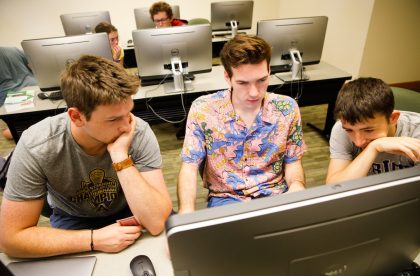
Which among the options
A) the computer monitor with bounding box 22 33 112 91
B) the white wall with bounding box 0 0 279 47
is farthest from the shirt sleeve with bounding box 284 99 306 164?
the white wall with bounding box 0 0 279 47

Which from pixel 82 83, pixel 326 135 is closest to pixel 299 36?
pixel 326 135

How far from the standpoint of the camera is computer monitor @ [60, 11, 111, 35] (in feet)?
10.8

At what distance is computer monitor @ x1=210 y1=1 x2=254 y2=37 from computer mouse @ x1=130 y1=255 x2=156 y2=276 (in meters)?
3.46

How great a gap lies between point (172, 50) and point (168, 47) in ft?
0.13

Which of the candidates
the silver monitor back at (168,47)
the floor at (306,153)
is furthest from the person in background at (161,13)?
the silver monitor back at (168,47)

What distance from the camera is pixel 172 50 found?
7.04ft

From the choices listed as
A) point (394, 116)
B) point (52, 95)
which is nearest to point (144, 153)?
point (394, 116)

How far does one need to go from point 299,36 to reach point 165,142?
1.65 m

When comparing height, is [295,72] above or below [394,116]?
below

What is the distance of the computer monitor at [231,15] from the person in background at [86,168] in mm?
3107

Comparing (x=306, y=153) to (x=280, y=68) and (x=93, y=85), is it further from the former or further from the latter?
(x=93, y=85)

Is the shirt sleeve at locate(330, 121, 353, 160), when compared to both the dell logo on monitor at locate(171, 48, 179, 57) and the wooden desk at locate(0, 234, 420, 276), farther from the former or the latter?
the dell logo on monitor at locate(171, 48, 179, 57)

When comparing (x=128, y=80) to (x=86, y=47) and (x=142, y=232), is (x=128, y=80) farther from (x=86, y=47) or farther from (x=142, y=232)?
(x=86, y=47)

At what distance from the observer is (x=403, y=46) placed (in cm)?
358
